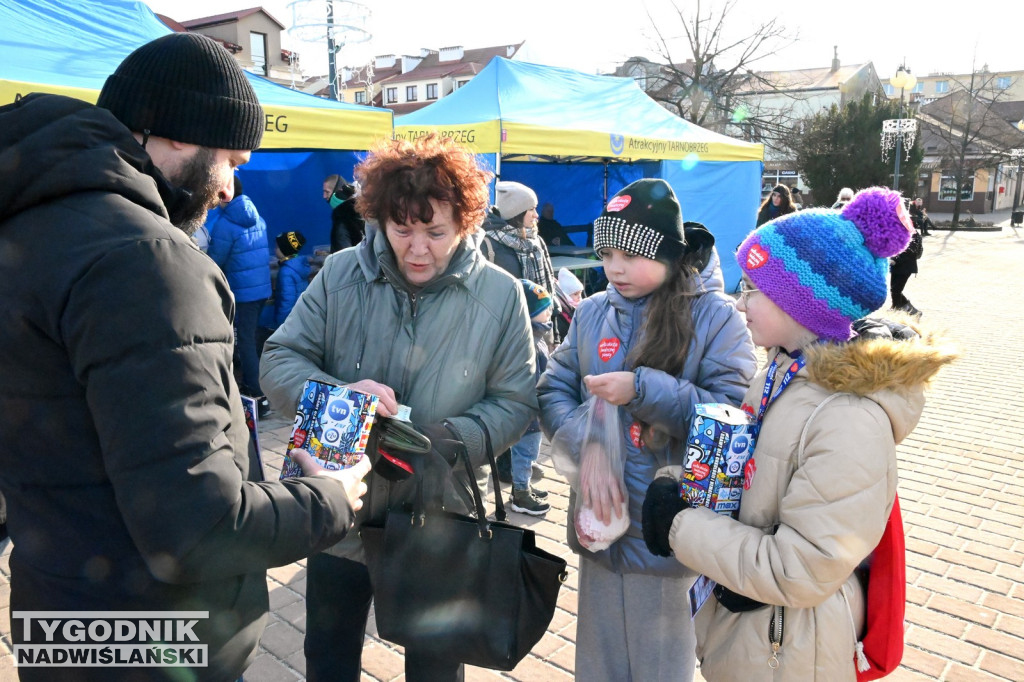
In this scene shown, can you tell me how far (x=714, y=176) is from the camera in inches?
464

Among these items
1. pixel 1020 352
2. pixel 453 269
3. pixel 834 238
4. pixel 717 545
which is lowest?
pixel 1020 352

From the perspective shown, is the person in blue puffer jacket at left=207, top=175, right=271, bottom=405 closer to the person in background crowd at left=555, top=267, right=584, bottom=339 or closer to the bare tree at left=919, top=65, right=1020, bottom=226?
the person in background crowd at left=555, top=267, right=584, bottom=339

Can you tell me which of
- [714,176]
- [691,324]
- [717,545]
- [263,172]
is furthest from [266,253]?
[714,176]

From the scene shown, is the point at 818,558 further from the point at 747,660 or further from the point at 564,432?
the point at 564,432

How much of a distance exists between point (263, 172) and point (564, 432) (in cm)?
755

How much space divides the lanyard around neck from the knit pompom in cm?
30

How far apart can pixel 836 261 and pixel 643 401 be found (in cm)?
63

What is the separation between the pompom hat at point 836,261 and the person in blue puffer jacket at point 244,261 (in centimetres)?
497

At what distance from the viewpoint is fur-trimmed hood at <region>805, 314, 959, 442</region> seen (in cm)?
147

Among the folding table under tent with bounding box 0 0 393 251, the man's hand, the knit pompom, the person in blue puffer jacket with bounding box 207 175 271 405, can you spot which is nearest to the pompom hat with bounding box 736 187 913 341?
the knit pompom

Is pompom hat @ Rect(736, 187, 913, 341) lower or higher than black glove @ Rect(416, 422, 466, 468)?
higher

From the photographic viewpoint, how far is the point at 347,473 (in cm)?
148

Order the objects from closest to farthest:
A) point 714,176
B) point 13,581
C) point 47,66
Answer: point 13,581 → point 47,66 → point 714,176

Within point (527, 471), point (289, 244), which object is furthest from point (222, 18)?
point (527, 471)
